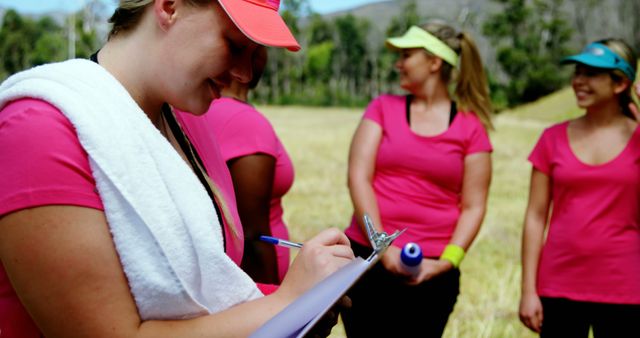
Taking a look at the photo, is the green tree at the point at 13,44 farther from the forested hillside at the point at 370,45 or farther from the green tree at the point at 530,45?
the green tree at the point at 530,45

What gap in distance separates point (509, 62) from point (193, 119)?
47.0 meters

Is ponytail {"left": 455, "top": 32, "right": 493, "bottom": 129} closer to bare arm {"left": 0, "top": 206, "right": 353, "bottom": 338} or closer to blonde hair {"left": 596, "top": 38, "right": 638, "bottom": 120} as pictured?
blonde hair {"left": 596, "top": 38, "right": 638, "bottom": 120}

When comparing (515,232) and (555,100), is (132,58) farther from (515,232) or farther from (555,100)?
(555,100)

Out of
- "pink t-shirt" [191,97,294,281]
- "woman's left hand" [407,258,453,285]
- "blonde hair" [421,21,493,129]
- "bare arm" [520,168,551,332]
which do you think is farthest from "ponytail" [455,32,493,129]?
"pink t-shirt" [191,97,294,281]

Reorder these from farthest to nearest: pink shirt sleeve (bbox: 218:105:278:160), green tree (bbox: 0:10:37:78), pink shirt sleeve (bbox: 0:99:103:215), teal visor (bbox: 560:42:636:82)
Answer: green tree (bbox: 0:10:37:78)
teal visor (bbox: 560:42:636:82)
pink shirt sleeve (bbox: 218:105:278:160)
pink shirt sleeve (bbox: 0:99:103:215)

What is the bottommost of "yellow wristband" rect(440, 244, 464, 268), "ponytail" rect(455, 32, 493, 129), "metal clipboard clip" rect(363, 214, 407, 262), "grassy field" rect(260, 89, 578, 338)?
"grassy field" rect(260, 89, 578, 338)

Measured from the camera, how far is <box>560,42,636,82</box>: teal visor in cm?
333

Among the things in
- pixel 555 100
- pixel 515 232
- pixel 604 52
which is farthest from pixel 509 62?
pixel 604 52

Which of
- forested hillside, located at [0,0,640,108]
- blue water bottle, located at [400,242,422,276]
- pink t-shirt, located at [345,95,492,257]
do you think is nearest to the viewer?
blue water bottle, located at [400,242,422,276]

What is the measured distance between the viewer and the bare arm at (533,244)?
11.1 ft

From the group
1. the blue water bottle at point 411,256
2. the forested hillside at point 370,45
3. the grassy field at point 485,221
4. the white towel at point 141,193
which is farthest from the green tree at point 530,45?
the white towel at point 141,193

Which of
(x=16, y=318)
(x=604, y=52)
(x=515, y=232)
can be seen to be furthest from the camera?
(x=515, y=232)

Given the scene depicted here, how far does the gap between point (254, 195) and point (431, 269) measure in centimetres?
110

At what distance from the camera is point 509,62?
4656 centimetres
